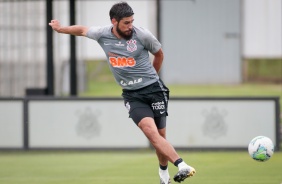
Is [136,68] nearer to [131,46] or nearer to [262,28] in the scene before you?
[131,46]

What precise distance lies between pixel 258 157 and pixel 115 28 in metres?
2.35

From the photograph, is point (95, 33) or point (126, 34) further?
point (95, 33)

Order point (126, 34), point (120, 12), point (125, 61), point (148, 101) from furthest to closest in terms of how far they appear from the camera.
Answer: point (148, 101), point (125, 61), point (126, 34), point (120, 12)

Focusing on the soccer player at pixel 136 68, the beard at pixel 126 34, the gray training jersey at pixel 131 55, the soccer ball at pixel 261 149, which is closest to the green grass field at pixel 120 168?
the soccer ball at pixel 261 149

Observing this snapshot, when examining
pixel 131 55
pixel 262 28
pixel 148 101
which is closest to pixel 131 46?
pixel 131 55

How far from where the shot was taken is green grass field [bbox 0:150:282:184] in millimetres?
11812

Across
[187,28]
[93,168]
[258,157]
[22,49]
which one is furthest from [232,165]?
[22,49]

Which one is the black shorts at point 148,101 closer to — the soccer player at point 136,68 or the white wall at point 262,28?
the soccer player at point 136,68

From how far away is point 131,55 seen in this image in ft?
33.2

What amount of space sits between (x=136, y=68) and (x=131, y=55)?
17 centimetres

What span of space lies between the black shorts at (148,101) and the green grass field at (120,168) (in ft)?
4.83

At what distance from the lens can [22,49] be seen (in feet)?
85.4

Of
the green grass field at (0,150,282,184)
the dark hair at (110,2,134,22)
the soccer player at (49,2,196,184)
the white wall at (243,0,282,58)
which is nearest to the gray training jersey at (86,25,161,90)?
the soccer player at (49,2,196,184)

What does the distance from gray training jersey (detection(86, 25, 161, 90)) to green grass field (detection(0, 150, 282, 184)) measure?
72.1 inches
